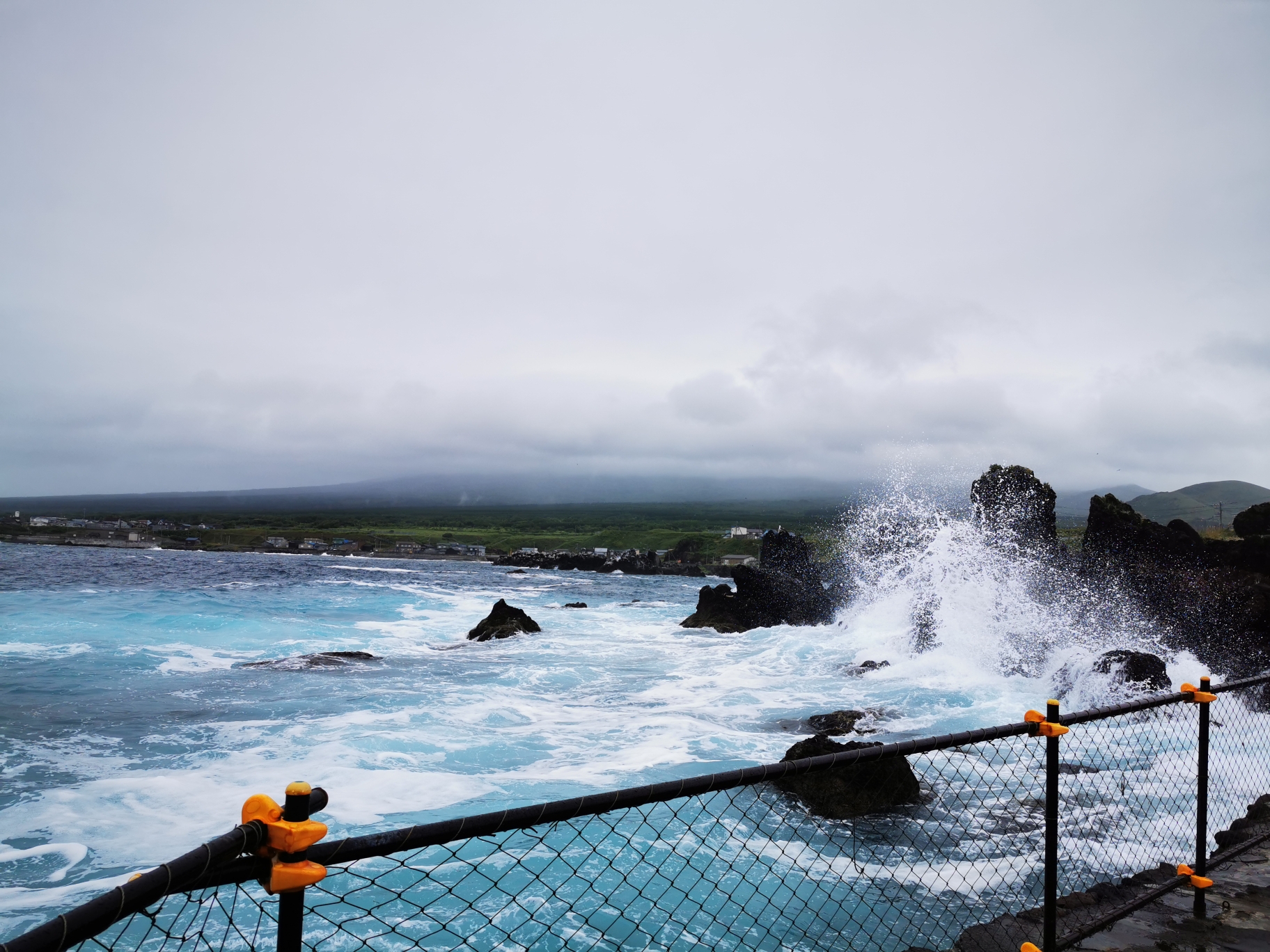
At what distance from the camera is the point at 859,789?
7.97m

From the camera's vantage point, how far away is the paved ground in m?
4.14

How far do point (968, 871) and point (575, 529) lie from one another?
464 feet

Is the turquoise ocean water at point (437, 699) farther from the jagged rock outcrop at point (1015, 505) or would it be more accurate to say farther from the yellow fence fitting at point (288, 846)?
the yellow fence fitting at point (288, 846)

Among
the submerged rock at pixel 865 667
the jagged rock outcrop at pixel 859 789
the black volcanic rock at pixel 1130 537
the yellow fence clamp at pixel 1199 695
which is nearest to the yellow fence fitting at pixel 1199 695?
the yellow fence clamp at pixel 1199 695

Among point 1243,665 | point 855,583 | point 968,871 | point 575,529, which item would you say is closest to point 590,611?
point 855,583

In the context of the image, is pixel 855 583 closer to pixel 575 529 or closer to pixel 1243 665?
pixel 1243 665

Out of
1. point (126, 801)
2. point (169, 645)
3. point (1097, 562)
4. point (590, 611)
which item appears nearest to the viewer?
point (126, 801)

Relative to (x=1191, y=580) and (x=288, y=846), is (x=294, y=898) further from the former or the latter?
(x=1191, y=580)

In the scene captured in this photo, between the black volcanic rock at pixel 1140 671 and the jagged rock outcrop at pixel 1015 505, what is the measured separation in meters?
→ 11.9

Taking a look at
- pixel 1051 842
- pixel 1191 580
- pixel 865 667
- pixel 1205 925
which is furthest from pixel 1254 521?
pixel 1051 842

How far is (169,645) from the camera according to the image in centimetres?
2339

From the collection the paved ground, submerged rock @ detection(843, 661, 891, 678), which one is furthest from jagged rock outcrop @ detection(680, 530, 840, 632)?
the paved ground

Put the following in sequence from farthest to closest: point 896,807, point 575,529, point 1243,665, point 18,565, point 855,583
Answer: point 575,529 < point 18,565 < point 855,583 < point 1243,665 < point 896,807

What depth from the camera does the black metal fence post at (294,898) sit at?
69.5 inches
